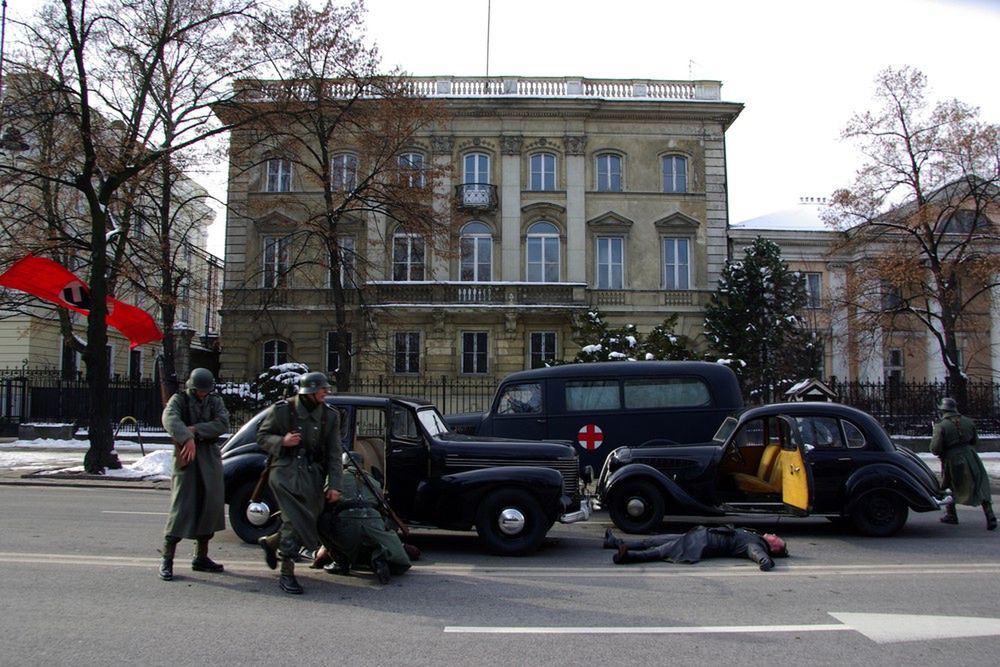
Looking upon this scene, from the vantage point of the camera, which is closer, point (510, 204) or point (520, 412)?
point (520, 412)

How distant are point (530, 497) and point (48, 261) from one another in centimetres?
1367

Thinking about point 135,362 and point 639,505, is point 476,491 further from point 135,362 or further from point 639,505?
point 135,362

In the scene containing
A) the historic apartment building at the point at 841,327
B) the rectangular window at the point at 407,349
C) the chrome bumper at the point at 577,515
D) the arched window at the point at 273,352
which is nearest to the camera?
the chrome bumper at the point at 577,515

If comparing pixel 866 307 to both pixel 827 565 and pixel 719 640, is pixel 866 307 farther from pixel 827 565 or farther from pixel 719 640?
pixel 719 640

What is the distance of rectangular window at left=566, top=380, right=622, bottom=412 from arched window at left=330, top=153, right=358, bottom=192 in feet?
52.0

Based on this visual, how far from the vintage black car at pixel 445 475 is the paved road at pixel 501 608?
361 millimetres

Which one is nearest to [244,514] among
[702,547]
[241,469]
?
[241,469]

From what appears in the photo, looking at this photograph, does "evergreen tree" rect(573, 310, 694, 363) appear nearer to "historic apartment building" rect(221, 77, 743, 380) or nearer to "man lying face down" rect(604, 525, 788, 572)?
"historic apartment building" rect(221, 77, 743, 380)

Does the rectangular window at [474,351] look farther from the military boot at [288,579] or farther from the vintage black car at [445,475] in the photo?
the military boot at [288,579]

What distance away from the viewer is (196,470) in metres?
7.47

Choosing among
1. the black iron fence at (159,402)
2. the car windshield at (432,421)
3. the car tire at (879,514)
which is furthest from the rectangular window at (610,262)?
the car windshield at (432,421)

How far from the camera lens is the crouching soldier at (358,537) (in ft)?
23.8

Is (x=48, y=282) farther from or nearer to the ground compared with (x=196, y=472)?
farther from the ground

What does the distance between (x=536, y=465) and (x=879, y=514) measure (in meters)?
4.53
